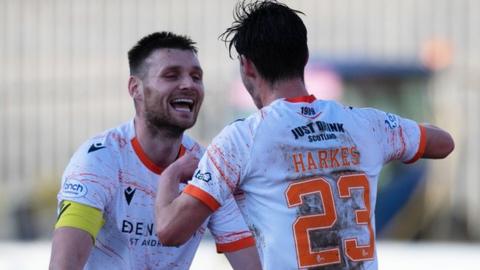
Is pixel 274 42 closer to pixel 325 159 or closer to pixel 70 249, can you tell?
pixel 325 159

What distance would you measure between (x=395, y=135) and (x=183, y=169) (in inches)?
34.9

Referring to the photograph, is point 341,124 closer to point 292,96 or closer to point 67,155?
point 292,96

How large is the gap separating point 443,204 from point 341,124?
38.4ft

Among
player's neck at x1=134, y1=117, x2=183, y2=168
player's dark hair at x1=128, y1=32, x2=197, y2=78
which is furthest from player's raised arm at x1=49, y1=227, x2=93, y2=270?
player's dark hair at x1=128, y1=32, x2=197, y2=78

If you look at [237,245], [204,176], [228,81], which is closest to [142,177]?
[237,245]

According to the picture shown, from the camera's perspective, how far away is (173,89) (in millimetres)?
5945

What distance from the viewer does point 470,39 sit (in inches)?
653

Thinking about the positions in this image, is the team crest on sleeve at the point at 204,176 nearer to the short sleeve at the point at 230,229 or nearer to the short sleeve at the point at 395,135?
the short sleeve at the point at 395,135

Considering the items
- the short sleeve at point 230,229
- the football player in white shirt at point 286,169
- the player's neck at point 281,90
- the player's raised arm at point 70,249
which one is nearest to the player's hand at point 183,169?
the football player in white shirt at point 286,169

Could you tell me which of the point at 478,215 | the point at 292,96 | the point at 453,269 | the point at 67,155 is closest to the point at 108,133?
the point at 292,96

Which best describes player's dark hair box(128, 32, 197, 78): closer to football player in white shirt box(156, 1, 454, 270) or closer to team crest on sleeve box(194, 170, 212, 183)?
football player in white shirt box(156, 1, 454, 270)

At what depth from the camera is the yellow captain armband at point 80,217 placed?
5582 millimetres

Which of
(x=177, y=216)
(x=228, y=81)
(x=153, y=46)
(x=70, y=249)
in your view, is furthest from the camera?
(x=228, y=81)

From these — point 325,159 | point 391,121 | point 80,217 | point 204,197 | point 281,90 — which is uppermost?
point 281,90
